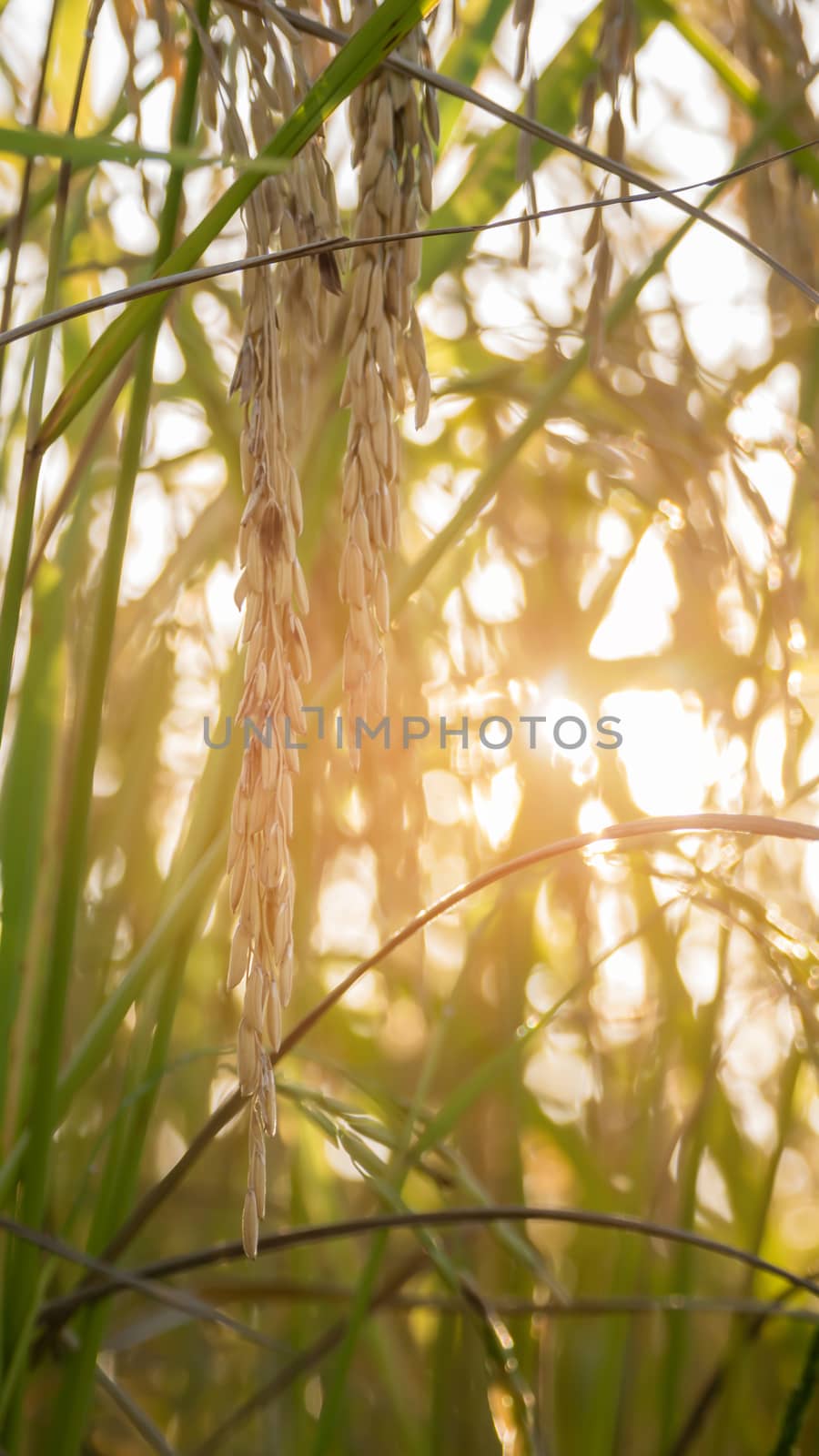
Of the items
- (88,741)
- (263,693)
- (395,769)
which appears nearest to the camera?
(263,693)

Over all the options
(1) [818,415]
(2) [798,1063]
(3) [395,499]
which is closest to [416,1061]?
(2) [798,1063]

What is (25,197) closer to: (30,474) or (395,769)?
(30,474)

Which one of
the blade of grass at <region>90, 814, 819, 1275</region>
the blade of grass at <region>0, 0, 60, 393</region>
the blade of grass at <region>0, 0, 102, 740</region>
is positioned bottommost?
the blade of grass at <region>90, 814, 819, 1275</region>

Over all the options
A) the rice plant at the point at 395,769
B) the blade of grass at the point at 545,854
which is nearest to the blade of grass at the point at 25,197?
the rice plant at the point at 395,769

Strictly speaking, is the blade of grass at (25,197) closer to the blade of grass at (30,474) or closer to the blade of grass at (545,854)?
the blade of grass at (30,474)

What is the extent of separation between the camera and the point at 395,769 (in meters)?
0.74

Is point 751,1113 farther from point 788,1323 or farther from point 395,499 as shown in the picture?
point 395,499

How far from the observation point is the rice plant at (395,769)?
0.35m

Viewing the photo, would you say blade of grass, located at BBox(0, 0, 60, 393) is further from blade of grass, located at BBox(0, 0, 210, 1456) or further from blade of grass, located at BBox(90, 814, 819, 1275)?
blade of grass, located at BBox(90, 814, 819, 1275)

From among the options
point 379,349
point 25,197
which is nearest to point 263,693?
point 379,349

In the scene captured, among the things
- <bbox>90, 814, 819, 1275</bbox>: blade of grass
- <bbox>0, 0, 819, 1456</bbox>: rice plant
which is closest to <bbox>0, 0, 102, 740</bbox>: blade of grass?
<bbox>0, 0, 819, 1456</bbox>: rice plant

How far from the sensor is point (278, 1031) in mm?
312

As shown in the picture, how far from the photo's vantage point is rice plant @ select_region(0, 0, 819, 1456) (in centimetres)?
35

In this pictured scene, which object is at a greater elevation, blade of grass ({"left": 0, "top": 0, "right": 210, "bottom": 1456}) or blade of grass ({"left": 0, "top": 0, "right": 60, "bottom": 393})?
blade of grass ({"left": 0, "top": 0, "right": 60, "bottom": 393})
